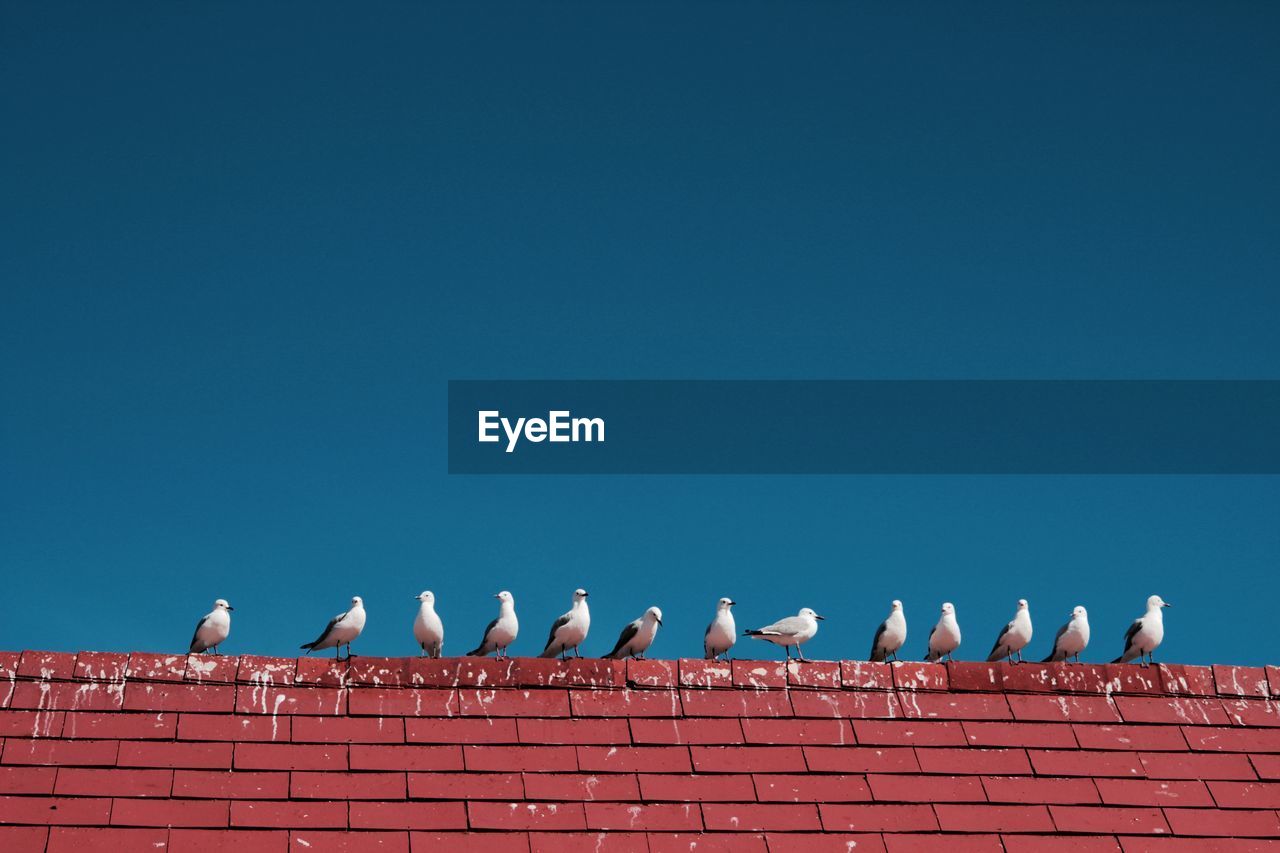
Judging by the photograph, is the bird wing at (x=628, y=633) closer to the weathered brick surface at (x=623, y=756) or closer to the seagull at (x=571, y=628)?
the seagull at (x=571, y=628)

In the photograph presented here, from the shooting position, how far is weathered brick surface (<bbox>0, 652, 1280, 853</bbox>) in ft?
31.5

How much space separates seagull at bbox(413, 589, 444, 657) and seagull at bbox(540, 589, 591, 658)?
3.86 feet

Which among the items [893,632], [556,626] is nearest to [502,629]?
[556,626]

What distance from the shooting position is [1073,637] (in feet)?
52.4

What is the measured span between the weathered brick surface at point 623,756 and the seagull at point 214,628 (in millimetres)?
5521

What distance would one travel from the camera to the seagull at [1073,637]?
624 inches

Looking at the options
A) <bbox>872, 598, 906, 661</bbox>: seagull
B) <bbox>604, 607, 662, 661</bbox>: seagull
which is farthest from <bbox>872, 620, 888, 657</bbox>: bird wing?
<bbox>604, 607, 662, 661</bbox>: seagull

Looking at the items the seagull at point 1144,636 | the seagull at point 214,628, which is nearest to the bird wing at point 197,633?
the seagull at point 214,628

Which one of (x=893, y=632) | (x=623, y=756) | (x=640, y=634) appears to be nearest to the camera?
(x=623, y=756)

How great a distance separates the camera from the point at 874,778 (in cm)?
1017

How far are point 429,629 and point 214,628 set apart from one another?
7.17 feet

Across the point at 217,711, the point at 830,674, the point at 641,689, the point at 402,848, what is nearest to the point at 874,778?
the point at 830,674

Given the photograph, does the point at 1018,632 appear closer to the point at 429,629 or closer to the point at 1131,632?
the point at 1131,632

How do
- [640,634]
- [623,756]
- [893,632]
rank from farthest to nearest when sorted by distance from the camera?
[893,632], [640,634], [623,756]
